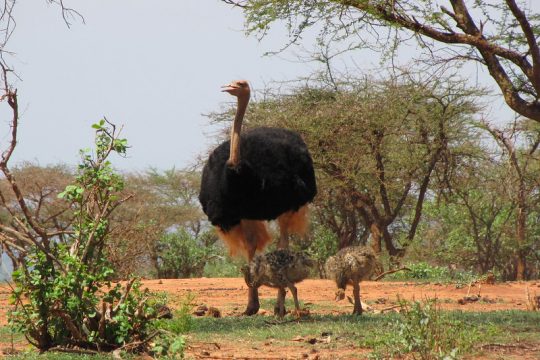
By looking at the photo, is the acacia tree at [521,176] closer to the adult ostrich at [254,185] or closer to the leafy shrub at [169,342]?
the adult ostrich at [254,185]

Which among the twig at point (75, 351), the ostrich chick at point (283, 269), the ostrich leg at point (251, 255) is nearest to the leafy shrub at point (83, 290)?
the twig at point (75, 351)

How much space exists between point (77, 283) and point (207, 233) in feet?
57.7

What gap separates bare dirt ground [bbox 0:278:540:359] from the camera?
7.36m

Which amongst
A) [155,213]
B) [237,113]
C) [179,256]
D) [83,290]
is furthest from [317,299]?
[155,213]

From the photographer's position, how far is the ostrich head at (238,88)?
1004 cm

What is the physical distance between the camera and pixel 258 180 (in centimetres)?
976

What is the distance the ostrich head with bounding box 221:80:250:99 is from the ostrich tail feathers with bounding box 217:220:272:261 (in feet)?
4.56

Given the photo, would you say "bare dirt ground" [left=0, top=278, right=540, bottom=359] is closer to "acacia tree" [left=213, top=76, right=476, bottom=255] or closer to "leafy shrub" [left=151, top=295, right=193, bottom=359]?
"leafy shrub" [left=151, top=295, right=193, bottom=359]

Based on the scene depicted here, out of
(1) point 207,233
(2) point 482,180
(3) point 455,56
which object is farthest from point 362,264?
(1) point 207,233

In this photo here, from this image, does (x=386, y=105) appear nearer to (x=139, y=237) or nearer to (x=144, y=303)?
(x=139, y=237)

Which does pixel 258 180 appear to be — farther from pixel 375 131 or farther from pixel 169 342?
pixel 375 131

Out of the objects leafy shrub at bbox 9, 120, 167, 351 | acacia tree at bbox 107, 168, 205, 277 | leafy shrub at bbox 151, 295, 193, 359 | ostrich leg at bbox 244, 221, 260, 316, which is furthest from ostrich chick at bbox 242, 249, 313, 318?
acacia tree at bbox 107, 168, 205, 277

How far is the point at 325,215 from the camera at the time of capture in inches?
812

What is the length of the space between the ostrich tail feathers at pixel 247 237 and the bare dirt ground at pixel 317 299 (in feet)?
2.43
